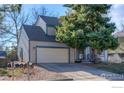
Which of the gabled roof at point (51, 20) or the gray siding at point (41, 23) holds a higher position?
the gabled roof at point (51, 20)

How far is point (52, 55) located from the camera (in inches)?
338

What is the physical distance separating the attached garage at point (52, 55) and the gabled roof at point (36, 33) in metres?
0.34

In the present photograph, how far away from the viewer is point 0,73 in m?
8.16

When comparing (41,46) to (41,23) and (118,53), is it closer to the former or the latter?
(41,23)

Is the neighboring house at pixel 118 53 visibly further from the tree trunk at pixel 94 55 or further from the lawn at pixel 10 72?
the lawn at pixel 10 72

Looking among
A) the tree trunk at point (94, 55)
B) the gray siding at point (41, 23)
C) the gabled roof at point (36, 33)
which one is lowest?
the tree trunk at point (94, 55)

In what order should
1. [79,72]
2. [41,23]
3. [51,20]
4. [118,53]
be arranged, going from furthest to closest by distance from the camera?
1. [51,20]
2. [118,53]
3. [41,23]
4. [79,72]

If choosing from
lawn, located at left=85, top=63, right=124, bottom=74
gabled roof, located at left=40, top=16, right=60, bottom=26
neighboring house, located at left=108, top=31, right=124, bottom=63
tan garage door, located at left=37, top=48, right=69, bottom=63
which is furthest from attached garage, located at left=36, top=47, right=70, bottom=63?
neighboring house, located at left=108, top=31, right=124, bottom=63

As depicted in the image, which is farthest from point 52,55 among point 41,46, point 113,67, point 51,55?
point 113,67

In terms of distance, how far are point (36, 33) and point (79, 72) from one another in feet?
5.92

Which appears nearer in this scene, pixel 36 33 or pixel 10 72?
pixel 10 72

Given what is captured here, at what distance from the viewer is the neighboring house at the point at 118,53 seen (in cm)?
911

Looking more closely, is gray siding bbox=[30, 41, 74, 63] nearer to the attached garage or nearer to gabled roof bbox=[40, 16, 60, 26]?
the attached garage

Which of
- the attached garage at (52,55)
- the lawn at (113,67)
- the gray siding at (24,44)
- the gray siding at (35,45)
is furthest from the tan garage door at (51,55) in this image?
the lawn at (113,67)
